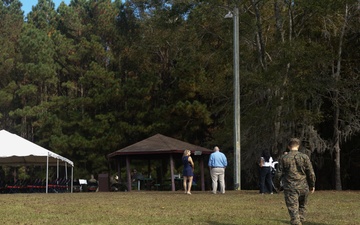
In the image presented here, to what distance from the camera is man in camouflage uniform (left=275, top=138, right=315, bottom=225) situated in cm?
996

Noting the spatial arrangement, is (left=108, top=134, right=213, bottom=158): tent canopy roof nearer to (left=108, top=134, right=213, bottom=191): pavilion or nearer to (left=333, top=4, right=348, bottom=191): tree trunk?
(left=108, top=134, right=213, bottom=191): pavilion

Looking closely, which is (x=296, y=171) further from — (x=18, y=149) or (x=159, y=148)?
(x=159, y=148)

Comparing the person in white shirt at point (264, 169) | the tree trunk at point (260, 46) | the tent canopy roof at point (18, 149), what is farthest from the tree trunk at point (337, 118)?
the tent canopy roof at point (18, 149)

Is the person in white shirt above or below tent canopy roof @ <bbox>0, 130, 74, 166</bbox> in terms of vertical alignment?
below

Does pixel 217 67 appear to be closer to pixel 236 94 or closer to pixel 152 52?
pixel 152 52

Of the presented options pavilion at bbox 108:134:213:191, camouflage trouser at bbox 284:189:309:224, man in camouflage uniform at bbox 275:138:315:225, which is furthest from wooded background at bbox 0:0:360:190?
camouflage trouser at bbox 284:189:309:224

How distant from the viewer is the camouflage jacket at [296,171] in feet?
33.0

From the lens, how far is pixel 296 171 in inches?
398

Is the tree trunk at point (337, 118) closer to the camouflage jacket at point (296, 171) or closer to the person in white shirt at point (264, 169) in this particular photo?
the person in white shirt at point (264, 169)

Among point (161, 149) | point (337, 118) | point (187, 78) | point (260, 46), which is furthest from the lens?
point (187, 78)

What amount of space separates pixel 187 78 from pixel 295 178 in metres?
33.1

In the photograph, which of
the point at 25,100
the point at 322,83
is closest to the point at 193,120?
the point at 322,83

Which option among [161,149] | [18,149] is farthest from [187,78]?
[18,149]

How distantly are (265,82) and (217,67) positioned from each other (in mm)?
11074
